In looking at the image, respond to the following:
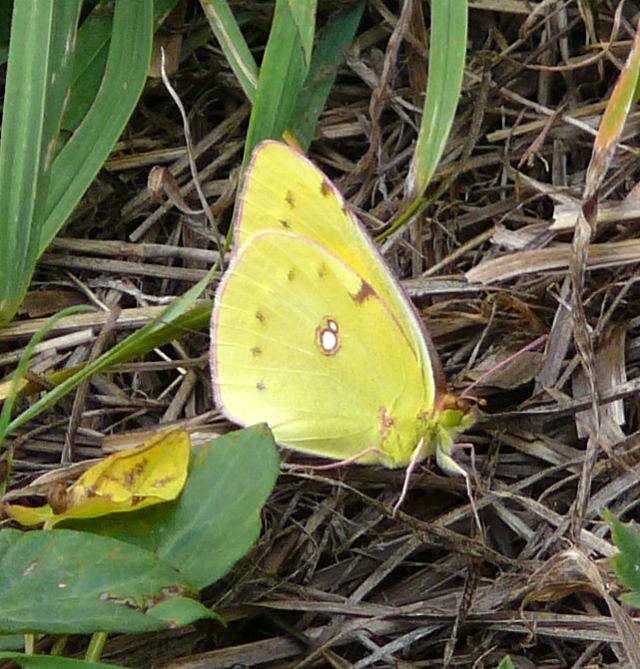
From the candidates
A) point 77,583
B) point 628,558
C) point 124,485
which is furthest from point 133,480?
point 628,558

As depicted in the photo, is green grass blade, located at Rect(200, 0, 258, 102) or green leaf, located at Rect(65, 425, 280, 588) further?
green grass blade, located at Rect(200, 0, 258, 102)

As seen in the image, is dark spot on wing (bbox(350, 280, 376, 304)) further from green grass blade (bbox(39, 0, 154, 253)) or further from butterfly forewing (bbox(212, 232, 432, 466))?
green grass blade (bbox(39, 0, 154, 253))

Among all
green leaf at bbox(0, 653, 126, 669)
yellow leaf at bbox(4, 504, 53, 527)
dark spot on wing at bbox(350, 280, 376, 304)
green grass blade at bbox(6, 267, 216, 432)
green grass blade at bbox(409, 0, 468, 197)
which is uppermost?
green grass blade at bbox(409, 0, 468, 197)

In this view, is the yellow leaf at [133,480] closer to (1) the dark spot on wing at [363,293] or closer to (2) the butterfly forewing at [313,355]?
(2) the butterfly forewing at [313,355]

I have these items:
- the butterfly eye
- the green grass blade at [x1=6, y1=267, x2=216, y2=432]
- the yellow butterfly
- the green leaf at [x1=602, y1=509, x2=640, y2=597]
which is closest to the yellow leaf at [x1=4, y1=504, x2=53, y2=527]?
the green grass blade at [x1=6, y1=267, x2=216, y2=432]

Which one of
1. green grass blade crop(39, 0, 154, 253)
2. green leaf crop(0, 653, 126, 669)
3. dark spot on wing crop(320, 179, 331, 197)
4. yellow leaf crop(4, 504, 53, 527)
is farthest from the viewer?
green grass blade crop(39, 0, 154, 253)

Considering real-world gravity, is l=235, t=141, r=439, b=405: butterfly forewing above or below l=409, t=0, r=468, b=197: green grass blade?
below

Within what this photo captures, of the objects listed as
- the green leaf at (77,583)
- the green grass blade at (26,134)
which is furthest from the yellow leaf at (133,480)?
Answer: the green grass blade at (26,134)

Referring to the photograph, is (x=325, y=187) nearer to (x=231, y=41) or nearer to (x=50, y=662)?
(x=231, y=41)

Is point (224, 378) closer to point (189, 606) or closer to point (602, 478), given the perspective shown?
point (189, 606)
